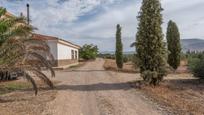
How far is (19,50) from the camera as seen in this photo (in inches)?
528

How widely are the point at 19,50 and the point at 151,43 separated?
7505 millimetres

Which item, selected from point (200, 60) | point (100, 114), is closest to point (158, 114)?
point (100, 114)

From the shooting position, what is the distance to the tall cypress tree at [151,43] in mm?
17828

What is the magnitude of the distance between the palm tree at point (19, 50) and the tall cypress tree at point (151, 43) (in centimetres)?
590

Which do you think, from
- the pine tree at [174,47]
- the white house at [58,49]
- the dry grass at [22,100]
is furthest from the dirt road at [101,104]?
the white house at [58,49]

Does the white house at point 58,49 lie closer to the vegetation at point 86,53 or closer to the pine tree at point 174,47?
the pine tree at point 174,47

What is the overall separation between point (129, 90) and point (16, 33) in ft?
19.3

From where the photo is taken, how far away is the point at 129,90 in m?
16.0

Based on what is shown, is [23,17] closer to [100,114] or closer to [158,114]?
[100,114]


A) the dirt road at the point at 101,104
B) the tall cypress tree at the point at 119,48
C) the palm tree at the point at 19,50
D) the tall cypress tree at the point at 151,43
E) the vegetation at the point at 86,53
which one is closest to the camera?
the dirt road at the point at 101,104

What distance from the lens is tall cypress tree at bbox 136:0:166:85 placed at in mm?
17828

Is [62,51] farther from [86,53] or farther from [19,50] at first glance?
[86,53]

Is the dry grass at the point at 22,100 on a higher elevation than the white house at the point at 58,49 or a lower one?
lower

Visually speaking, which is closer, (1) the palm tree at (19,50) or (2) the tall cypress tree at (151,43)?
(1) the palm tree at (19,50)
